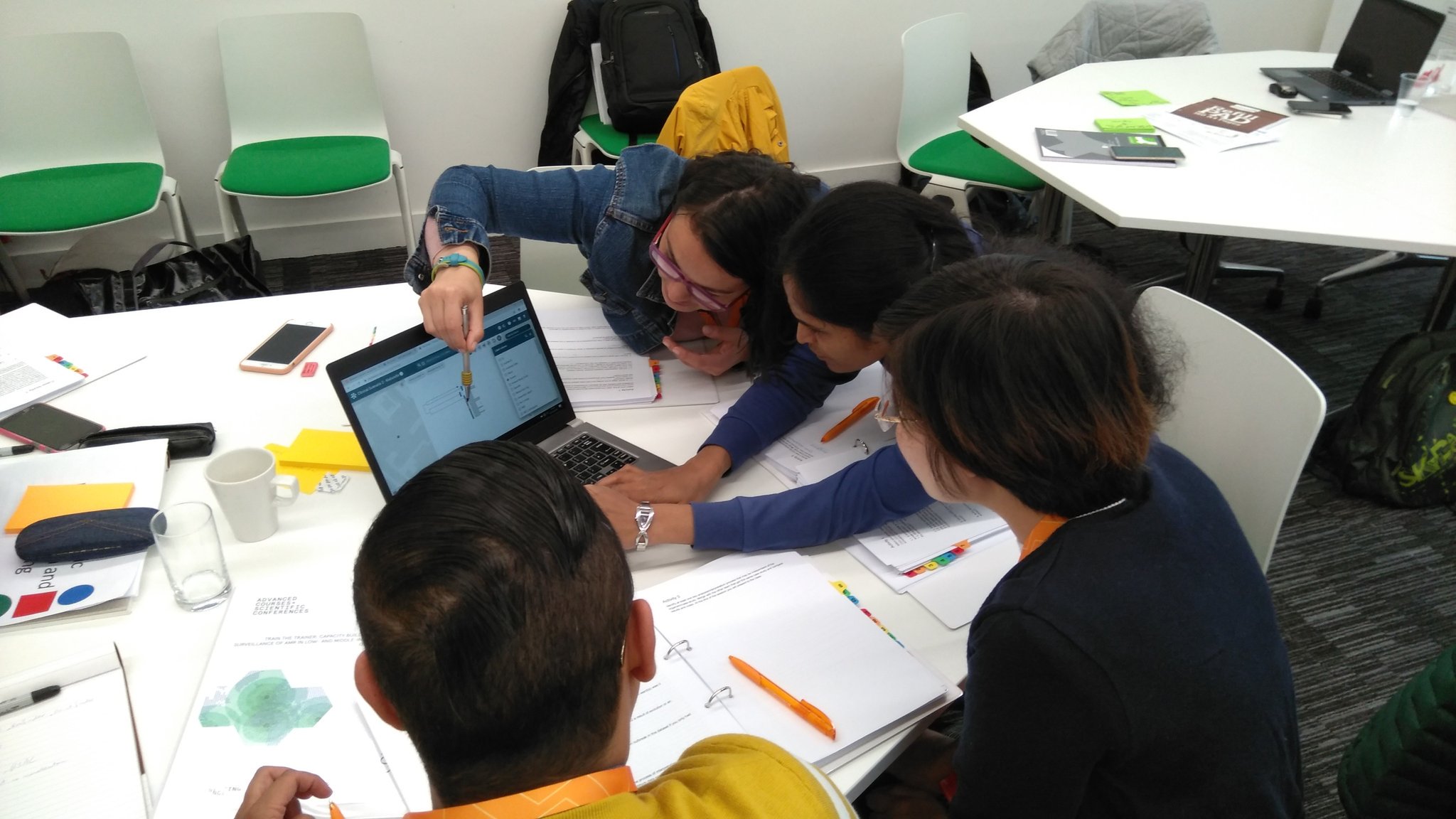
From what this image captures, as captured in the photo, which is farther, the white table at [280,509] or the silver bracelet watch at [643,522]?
the silver bracelet watch at [643,522]

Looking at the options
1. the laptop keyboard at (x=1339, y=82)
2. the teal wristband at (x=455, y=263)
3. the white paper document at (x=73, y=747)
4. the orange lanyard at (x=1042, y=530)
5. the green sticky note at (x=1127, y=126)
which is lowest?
the white paper document at (x=73, y=747)

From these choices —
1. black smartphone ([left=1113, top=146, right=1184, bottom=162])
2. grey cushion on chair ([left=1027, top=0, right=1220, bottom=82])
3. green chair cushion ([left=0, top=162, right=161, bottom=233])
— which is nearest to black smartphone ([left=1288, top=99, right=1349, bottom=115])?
black smartphone ([left=1113, top=146, right=1184, bottom=162])

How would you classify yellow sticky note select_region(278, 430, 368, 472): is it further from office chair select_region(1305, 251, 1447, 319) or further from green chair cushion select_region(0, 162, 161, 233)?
office chair select_region(1305, 251, 1447, 319)

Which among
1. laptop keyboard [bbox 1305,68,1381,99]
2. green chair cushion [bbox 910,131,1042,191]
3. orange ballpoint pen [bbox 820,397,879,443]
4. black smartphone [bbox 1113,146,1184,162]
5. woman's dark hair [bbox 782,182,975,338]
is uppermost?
woman's dark hair [bbox 782,182,975,338]

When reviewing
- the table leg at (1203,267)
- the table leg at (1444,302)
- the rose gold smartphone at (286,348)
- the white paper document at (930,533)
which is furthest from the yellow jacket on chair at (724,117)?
the table leg at (1444,302)

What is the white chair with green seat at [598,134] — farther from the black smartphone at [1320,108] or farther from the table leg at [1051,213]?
the black smartphone at [1320,108]

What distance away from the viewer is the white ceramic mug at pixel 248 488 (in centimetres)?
120

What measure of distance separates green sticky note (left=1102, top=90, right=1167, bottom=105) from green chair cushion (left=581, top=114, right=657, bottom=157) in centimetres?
148

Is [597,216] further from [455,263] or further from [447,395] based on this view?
[447,395]

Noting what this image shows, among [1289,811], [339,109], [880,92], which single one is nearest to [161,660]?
[1289,811]

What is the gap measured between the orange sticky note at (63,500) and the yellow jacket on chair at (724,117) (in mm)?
1508

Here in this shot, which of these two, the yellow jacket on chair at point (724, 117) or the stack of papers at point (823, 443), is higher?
the yellow jacket on chair at point (724, 117)

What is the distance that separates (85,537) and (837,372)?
1047 millimetres

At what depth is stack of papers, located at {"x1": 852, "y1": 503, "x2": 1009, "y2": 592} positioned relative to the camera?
3.92 feet
